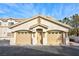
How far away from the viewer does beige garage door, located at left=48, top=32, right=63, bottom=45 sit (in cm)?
2005

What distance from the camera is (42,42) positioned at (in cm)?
2036

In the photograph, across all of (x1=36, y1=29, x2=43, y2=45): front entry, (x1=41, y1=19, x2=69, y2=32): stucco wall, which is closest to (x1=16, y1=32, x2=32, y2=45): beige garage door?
(x1=36, y1=29, x2=43, y2=45): front entry

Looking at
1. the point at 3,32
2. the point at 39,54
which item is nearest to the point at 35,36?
the point at 39,54

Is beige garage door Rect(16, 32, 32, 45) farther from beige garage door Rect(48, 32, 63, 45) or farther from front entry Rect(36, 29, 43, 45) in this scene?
beige garage door Rect(48, 32, 63, 45)

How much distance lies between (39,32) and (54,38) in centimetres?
195

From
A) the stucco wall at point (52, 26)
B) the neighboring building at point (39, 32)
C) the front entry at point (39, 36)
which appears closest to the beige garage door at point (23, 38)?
the neighboring building at point (39, 32)

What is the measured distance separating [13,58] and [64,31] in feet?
28.7

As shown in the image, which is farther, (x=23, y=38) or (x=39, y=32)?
(x=39, y=32)

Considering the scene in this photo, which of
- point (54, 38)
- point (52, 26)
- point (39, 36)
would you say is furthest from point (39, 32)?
point (54, 38)

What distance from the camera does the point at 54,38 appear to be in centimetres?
2003

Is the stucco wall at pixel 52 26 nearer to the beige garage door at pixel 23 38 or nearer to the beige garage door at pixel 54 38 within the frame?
the beige garage door at pixel 54 38

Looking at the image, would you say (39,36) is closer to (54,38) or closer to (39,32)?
(39,32)

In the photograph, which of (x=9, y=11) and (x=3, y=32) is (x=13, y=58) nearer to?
Result: (x=9, y=11)

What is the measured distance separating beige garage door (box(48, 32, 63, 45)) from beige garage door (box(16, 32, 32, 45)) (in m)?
2.36
